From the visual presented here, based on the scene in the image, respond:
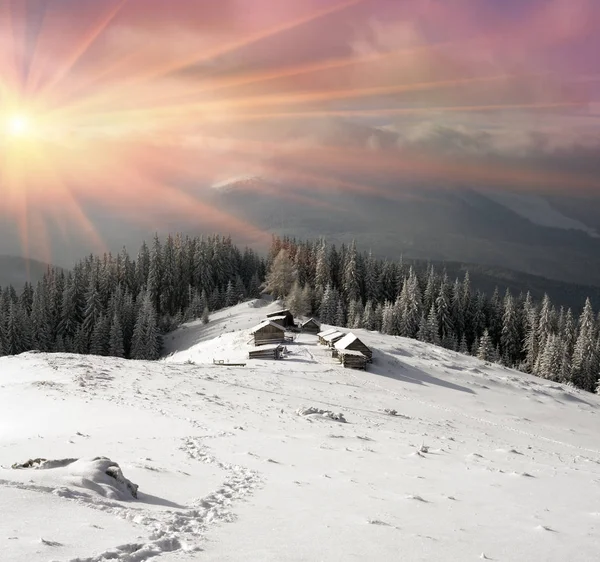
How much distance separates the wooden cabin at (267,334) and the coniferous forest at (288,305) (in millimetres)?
21598

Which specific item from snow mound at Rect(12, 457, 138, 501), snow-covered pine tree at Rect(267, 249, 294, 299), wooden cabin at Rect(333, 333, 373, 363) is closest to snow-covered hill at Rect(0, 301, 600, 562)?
snow mound at Rect(12, 457, 138, 501)

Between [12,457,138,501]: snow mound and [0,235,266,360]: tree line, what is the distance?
75186mm

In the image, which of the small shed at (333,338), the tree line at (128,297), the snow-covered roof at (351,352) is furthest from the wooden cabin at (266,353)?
the tree line at (128,297)

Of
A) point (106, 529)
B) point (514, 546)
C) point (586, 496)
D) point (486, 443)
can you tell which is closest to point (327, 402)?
point (486, 443)

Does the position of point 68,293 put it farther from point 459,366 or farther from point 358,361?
point 459,366

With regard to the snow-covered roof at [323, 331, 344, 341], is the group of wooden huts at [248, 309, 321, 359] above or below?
below

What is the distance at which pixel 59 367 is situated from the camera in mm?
35062

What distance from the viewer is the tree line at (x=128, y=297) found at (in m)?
84.2

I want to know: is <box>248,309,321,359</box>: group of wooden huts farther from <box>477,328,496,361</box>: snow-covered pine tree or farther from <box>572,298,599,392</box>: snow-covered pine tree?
<box>572,298,599,392</box>: snow-covered pine tree

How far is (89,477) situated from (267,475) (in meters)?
5.54

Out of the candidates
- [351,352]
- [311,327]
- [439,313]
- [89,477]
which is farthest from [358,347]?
[439,313]

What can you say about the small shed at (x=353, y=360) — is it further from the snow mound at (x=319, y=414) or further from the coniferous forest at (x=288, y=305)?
the coniferous forest at (x=288, y=305)

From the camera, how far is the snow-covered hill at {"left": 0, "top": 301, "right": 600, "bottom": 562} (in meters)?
7.79

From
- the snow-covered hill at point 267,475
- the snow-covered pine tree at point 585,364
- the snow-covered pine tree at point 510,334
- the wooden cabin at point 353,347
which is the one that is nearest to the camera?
the snow-covered hill at point 267,475
